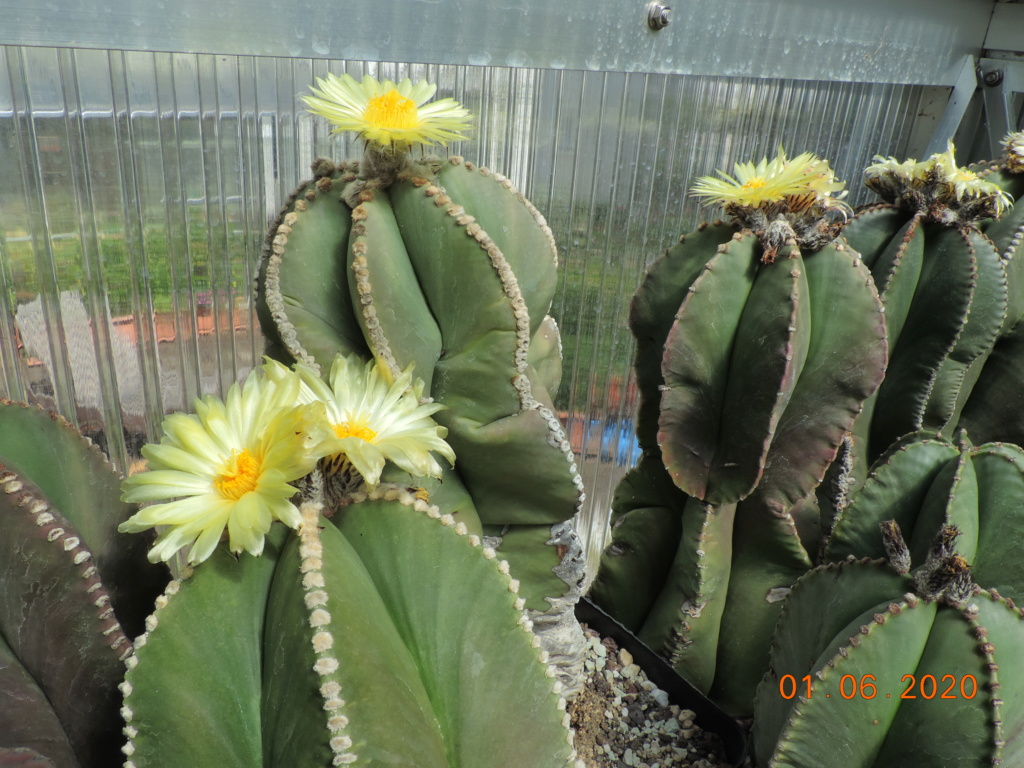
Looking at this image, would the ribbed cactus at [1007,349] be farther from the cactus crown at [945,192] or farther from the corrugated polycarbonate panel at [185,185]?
the corrugated polycarbonate panel at [185,185]

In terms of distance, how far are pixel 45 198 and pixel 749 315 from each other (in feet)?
2.28

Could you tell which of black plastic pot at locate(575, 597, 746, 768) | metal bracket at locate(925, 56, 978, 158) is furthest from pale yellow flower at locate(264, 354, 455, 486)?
metal bracket at locate(925, 56, 978, 158)

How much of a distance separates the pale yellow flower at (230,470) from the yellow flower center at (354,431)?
3 cm

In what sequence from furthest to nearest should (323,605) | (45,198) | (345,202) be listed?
(45,198) < (345,202) < (323,605)

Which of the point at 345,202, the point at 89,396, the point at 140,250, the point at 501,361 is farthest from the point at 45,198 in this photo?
the point at 501,361

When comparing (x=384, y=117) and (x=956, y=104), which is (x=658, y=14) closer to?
(x=384, y=117)

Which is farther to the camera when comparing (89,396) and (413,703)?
(89,396)

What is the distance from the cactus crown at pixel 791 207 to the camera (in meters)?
0.74

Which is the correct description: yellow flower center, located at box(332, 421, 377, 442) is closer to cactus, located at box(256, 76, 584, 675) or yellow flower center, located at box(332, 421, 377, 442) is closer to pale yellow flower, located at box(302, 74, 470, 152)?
cactus, located at box(256, 76, 584, 675)

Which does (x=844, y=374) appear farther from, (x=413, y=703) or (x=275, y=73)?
(x=275, y=73)

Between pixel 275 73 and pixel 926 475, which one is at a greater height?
pixel 275 73

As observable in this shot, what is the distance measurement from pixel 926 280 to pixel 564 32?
0.54 meters

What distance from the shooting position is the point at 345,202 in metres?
0.66

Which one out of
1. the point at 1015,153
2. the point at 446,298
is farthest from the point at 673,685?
the point at 1015,153
